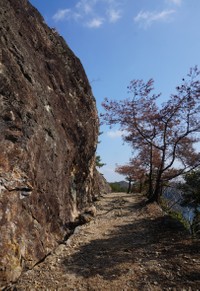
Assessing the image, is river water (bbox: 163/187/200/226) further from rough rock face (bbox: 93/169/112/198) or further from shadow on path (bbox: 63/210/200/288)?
rough rock face (bbox: 93/169/112/198)

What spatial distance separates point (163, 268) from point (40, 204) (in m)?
3.74

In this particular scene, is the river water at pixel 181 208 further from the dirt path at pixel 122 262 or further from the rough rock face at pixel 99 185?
the rough rock face at pixel 99 185

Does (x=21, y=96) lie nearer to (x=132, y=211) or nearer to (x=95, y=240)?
(x=95, y=240)

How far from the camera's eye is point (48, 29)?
14.0 metres

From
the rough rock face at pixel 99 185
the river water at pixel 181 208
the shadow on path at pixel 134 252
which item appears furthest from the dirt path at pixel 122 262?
→ the rough rock face at pixel 99 185

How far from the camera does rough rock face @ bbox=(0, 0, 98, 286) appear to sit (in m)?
6.41

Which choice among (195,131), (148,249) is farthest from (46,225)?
(195,131)

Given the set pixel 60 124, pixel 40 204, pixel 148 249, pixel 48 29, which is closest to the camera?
pixel 40 204

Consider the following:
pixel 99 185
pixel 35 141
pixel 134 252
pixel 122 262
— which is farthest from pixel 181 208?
pixel 35 141

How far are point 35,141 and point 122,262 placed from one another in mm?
4255

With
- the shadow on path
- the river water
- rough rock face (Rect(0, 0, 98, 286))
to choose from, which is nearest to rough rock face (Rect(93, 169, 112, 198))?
the river water

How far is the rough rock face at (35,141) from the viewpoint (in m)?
6.41

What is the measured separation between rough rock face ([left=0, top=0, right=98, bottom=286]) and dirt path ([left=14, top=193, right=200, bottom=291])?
0.54 meters

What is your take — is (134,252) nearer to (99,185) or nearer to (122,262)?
(122,262)
